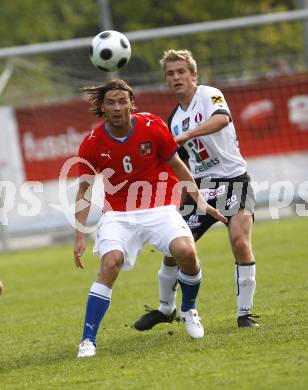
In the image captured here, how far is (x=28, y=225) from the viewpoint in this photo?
58.2ft

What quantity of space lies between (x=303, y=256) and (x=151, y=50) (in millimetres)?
7343

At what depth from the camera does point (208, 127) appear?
311 inches

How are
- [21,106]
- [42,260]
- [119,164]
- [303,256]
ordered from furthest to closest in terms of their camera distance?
1. [21,106]
2. [42,260]
3. [303,256]
4. [119,164]

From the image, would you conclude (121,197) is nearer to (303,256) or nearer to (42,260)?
(303,256)

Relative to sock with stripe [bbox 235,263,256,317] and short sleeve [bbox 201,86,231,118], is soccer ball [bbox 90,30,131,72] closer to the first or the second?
short sleeve [bbox 201,86,231,118]

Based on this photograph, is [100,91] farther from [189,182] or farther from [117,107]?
[189,182]

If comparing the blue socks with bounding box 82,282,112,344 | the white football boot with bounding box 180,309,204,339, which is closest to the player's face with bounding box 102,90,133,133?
the blue socks with bounding box 82,282,112,344

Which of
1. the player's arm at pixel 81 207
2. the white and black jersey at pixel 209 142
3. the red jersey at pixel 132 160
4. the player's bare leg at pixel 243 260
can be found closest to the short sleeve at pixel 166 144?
the red jersey at pixel 132 160

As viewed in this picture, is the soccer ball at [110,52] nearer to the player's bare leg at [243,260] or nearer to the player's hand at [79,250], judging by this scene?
the player's bare leg at [243,260]

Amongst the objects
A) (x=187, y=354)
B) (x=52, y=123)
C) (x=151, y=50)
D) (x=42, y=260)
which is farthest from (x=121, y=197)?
(x=151, y=50)

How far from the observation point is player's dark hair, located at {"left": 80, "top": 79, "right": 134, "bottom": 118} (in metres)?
7.42

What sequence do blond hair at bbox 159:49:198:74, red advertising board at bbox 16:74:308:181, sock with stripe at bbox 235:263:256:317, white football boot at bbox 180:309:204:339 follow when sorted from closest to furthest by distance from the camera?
white football boot at bbox 180:309:204:339
blond hair at bbox 159:49:198:74
sock with stripe at bbox 235:263:256:317
red advertising board at bbox 16:74:308:181

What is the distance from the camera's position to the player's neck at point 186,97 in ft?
27.1

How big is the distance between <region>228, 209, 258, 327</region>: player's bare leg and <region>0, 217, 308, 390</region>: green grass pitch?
0.16 metres
